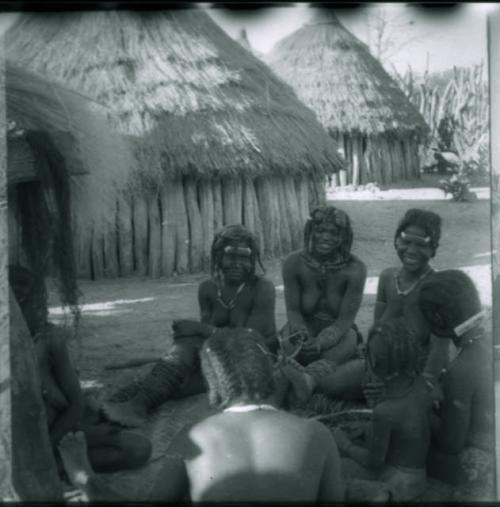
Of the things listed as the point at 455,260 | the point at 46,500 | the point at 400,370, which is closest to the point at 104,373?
the point at 46,500

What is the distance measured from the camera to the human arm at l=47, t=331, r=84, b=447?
3.14 meters

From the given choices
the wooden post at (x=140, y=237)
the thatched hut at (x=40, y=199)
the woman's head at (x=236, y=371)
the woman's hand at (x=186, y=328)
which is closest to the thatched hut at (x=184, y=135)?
the wooden post at (x=140, y=237)

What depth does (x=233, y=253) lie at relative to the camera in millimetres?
3771

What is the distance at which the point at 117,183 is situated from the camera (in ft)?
13.6

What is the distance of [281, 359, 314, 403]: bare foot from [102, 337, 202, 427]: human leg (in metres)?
0.45

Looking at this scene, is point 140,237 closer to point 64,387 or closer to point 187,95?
point 187,95

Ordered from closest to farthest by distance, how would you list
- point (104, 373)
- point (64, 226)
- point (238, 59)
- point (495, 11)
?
point (495, 11) → point (64, 226) → point (104, 373) → point (238, 59)

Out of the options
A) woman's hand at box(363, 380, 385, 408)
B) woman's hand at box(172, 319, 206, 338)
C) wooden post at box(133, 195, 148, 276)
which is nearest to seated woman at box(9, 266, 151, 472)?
woman's hand at box(172, 319, 206, 338)

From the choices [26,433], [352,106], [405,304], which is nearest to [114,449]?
[26,433]

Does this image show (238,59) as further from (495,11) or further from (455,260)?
(495,11)

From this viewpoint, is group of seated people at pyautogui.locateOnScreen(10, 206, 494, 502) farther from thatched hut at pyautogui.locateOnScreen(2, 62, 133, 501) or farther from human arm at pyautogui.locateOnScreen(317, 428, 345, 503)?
thatched hut at pyautogui.locateOnScreen(2, 62, 133, 501)

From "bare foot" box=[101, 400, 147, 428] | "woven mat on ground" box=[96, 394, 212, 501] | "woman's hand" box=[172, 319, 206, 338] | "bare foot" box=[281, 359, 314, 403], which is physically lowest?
"woven mat on ground" box=[96, 394, 212, 501]

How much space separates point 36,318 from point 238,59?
10.3 feet

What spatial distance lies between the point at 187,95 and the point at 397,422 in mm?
3721
